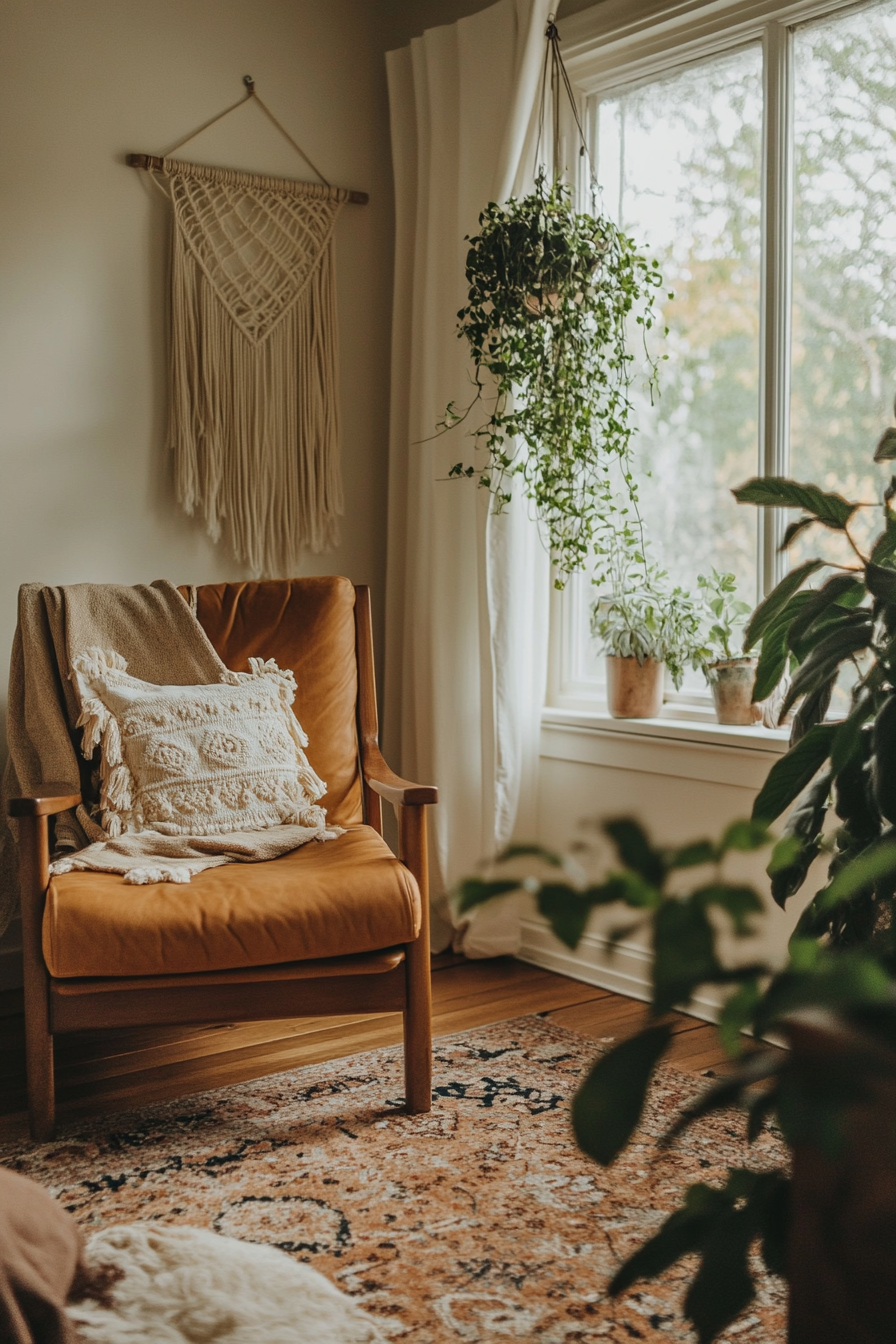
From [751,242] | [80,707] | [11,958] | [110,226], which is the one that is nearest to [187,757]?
[80,707]

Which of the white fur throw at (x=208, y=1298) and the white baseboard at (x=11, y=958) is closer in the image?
the white fur throw at (x=208, y=1298)

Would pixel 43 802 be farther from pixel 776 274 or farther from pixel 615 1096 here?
pixel 776 274

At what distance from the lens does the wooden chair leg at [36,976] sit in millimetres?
2016

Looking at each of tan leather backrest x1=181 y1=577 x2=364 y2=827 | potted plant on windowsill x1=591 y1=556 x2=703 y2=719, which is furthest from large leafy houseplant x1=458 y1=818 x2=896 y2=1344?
potted plant on windowsill x1=591 y1=556 x2=703 y2=719

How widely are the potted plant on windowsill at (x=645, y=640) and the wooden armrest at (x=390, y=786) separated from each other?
2.09ft

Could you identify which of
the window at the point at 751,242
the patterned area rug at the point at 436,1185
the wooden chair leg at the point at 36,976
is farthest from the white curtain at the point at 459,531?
the wooden chair leg at the point at 36,976

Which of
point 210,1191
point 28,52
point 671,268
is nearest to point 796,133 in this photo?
point 671,268

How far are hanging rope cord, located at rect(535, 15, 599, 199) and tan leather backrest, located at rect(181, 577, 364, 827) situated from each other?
1.23m

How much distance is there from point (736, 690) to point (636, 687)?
269mm

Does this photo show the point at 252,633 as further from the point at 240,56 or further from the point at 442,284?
the point at 240,56

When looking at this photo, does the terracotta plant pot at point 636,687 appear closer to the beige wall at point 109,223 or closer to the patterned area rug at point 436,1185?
the patterned area rug at point 436,1185

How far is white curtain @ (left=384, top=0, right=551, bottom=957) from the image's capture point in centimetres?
299

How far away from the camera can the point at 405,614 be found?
10.8 ft

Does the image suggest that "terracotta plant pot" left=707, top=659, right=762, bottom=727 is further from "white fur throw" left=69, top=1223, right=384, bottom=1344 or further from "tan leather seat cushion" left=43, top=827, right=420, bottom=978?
"white fur throw" left=69, top=1223, right=384, bottom=1344
